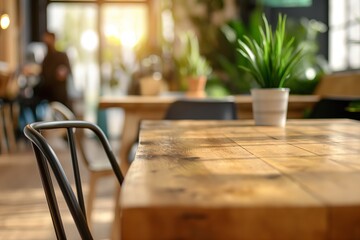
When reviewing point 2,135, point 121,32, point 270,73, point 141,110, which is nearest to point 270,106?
point 270,73

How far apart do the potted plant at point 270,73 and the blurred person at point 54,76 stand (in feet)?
26.1

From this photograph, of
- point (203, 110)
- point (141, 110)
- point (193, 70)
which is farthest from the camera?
point (193, 70)

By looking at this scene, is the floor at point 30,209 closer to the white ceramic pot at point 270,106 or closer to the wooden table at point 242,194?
the white ceramic pot at point 270,106

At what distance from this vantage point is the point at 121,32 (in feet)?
40.1

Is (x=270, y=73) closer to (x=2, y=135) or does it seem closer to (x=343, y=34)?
(x=343, y=34)

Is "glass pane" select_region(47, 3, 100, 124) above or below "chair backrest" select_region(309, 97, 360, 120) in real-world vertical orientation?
above

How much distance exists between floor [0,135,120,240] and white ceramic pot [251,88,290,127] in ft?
5.71

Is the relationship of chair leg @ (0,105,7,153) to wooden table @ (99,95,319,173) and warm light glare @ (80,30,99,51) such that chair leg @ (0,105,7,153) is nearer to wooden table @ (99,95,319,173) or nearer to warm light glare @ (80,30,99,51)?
warm light glare @ (80,30,99,51)

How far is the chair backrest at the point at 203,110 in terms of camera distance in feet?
10.1

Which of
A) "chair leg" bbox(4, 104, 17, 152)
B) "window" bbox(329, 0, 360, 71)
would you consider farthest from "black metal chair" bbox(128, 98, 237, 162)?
"chair leg" bbox(4, 104, 17, 152)

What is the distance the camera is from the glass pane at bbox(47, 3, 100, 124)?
12.0 meters

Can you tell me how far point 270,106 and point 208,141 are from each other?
1.88 feet

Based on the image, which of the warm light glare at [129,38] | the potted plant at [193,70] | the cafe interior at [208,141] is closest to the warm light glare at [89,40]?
the warm light glare at [129,38]

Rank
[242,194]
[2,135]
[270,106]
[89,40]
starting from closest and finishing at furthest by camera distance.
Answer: [242,194] < [270,106] < [2,135] < [89,40]
